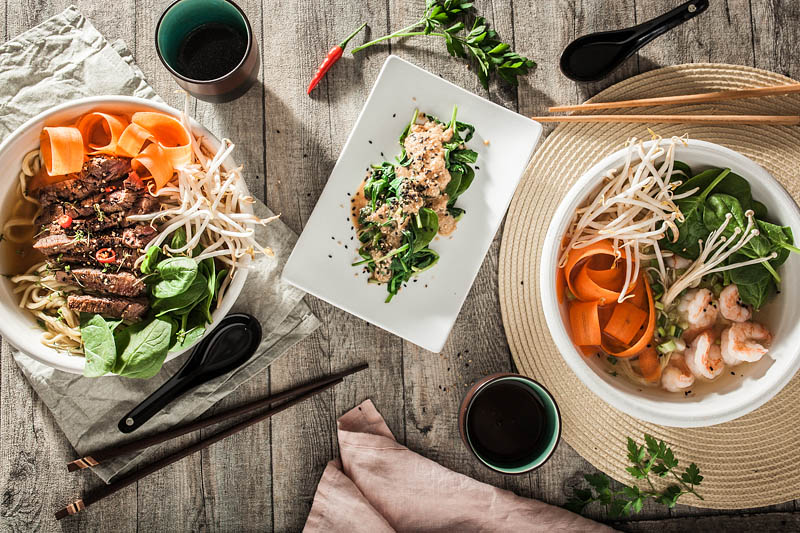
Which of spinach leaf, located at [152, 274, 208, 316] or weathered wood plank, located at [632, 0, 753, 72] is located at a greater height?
weathered wood plank, located at [632, 0, 753, 72]

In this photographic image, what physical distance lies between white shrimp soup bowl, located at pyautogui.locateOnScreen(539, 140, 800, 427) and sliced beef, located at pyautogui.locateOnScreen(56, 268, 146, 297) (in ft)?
3.44

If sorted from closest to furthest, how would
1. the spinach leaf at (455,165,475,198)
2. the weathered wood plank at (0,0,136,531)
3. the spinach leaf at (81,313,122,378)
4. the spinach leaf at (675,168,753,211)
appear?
the spinach leaf at (81,313,122,378)
the spinach leaf at (675,168,753,211)
the spinach leaf at (455,165,475,198)
the weathered wood plank at (0,0,136,531)

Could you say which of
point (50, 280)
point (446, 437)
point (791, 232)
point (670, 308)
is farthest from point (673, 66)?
point (50, 280)

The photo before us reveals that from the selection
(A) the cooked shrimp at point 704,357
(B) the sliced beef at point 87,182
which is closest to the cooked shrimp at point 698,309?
(A) the cooked shrimp at point 704,357

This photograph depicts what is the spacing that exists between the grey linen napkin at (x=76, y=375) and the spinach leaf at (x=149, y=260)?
335mm

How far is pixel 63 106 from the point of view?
1.33m

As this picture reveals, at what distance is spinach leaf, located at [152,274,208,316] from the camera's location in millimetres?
1296

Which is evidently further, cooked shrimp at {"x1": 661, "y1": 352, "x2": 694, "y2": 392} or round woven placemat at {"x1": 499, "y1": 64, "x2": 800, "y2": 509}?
round woven placemat at {"x1": 499, "y1": 64, "x2": 800, "y2": 509}

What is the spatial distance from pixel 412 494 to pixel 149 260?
3.52 feet

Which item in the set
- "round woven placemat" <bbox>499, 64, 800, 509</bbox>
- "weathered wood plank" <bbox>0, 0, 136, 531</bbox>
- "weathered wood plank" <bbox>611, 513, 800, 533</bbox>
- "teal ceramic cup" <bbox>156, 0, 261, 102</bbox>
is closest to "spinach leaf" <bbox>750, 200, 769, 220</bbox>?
"round woven placemat" <bbox>499, 64, 800, 509</bbox>

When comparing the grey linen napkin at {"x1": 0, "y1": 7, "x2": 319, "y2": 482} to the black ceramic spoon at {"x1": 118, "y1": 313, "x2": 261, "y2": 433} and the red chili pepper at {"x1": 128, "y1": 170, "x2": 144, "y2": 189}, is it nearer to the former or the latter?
the black ceramic spoon at {"x1": 118, "y1": 313, "x2": 261, "y2": 433}

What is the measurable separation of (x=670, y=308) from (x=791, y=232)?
1.19 feet

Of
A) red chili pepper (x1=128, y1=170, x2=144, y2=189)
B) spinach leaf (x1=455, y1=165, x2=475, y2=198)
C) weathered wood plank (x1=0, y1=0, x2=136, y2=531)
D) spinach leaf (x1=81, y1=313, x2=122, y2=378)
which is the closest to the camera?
spinach leaf (x1=81, y1=313, x2=122, y2=378)

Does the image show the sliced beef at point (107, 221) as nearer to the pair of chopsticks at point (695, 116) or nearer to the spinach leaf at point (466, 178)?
the spinach leaf at point (466, 178)
